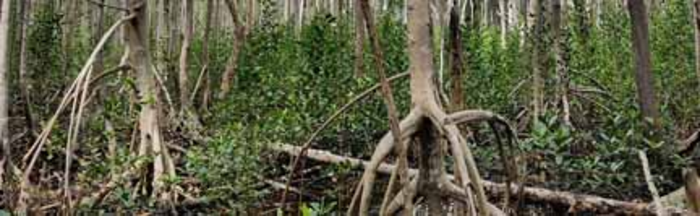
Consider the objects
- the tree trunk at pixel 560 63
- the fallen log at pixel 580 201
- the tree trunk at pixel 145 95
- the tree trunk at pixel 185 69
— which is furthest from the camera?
the tree trunk at pixel 185 69

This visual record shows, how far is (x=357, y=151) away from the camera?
664 cm

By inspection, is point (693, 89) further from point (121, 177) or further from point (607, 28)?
point (121, 177)

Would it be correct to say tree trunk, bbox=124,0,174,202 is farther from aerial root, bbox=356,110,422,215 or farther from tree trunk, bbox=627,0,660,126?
tree trunk, bbox=627,0,660,126

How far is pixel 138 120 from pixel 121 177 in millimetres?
733

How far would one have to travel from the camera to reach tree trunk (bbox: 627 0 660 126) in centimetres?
498

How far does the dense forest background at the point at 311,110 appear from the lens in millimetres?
5078

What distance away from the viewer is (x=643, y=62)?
501 cm

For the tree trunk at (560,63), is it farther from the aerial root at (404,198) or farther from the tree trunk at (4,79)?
the tree trunk at (4,79)

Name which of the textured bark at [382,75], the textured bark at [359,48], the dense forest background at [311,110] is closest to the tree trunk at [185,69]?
the dense forest background at [311,110]

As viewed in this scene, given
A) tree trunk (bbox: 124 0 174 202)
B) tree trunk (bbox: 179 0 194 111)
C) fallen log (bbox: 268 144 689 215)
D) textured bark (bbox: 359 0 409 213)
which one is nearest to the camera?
textured bark (bbox: 359 0 409 213)

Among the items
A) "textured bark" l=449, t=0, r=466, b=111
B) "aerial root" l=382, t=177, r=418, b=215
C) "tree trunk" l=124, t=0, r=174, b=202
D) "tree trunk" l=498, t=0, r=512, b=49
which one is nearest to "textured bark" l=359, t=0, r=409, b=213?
"aerial root" l=382, t=177, r=418, b=215

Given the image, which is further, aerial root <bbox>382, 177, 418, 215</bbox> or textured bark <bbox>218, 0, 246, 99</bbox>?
textured bark <bbox>218, 0, 246, 99</bbox>

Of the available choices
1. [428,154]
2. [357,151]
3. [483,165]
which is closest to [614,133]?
[483,165]

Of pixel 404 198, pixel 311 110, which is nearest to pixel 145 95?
pixel 311 110
